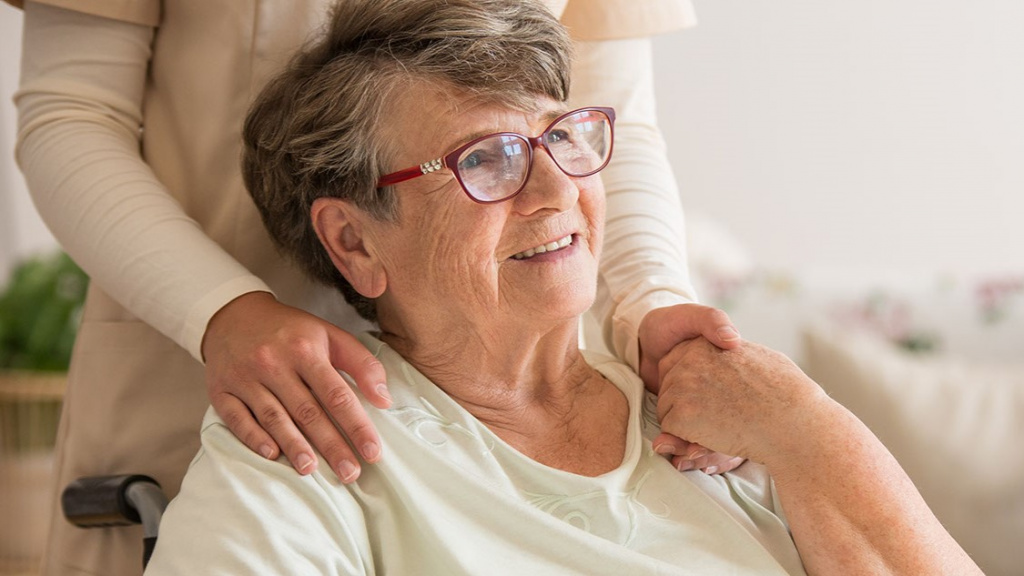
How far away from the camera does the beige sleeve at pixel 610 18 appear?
5.69ft

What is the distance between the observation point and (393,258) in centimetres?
143

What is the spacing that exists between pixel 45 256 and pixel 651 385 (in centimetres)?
315

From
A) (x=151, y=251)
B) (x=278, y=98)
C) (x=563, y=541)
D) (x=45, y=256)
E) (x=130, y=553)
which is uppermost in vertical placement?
(x=278, y=98)

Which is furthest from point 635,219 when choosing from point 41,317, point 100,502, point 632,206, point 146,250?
point 41,317

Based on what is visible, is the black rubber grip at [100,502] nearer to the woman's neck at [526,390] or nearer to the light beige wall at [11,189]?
the woman's neck at [526,390]

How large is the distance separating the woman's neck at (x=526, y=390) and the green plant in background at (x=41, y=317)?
2626 millimetres

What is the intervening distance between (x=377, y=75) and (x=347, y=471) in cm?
50

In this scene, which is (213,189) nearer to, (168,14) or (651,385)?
(168,14)

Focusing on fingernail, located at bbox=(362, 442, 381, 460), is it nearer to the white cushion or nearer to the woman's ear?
the woman's ear

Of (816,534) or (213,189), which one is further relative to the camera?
(213,189)

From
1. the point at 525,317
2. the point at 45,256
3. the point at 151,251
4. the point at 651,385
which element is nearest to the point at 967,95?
the point at 651,385

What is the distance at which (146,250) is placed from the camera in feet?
4.65

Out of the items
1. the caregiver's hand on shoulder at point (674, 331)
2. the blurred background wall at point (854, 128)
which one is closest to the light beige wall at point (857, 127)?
the blurred background wall at point (854, 128)

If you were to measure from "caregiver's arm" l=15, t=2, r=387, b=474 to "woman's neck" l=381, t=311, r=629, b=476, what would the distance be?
0.13 metres
